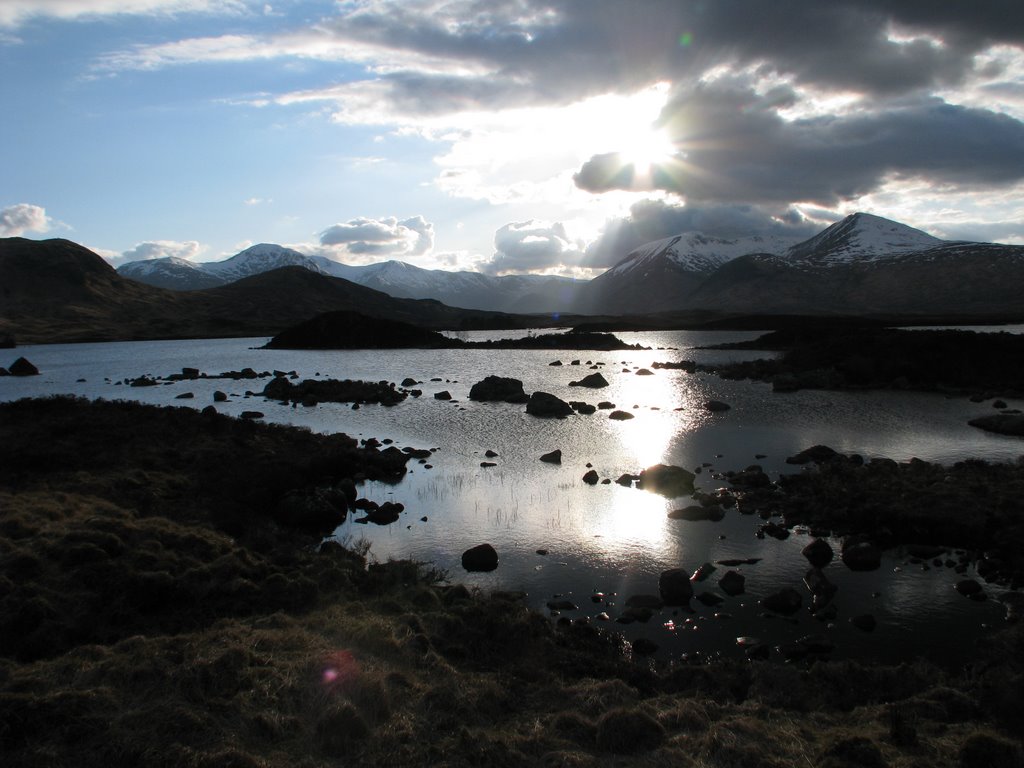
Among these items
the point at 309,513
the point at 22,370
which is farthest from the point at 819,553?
the point at 22,370

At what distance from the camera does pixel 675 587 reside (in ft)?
62.3

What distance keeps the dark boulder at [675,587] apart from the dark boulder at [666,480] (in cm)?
1115

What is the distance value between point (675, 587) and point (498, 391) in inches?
1842

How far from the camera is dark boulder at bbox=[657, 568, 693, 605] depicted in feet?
61.7

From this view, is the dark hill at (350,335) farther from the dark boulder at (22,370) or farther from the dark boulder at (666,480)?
the dark boulder at (666,480)

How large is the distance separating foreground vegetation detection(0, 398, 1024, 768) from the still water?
240cm

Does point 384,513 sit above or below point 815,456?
below

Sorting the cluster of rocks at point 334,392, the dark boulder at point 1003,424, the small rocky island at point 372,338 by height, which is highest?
the small rocky island at point 372,338

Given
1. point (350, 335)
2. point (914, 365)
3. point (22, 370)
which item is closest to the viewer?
point (914, 365)

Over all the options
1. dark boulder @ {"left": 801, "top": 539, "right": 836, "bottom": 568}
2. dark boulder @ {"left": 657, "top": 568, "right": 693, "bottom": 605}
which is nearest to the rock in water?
dark boulder @ {"left": 657, "top": 568, "right": 693, "bottom": 605}

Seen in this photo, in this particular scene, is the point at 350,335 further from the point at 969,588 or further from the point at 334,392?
the point at 969,588

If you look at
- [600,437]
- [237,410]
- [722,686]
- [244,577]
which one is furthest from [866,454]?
[237,410]

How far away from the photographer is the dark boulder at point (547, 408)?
54562 mm

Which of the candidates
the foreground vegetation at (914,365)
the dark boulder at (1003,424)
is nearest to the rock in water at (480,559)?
the dark boulder at (1003,424)
